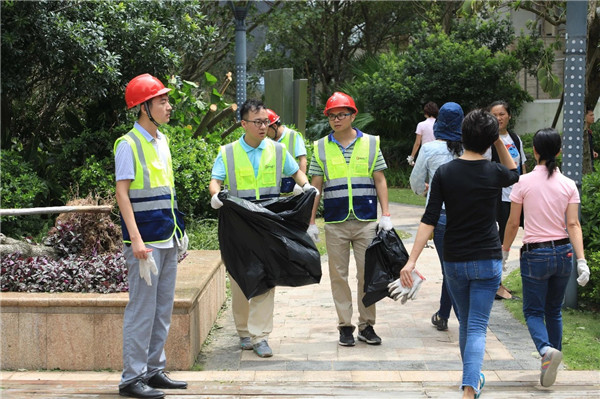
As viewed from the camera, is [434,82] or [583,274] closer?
[583,274]

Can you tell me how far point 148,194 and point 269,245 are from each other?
1.24 metres

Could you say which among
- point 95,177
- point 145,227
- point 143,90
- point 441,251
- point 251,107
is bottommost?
point 441,251

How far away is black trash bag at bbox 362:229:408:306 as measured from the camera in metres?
6.07

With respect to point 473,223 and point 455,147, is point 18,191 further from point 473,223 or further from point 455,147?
point 473,223

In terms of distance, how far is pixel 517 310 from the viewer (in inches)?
290

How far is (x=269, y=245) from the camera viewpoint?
6055 mm

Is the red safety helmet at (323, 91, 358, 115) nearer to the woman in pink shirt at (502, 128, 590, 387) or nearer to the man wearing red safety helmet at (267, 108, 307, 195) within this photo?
the woman in pink shirt at (502, 128, 590, 387)

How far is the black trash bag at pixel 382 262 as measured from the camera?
607 cm

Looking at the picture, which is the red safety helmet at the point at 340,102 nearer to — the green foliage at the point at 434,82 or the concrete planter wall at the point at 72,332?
the concrete planter wall at the point at 72,332

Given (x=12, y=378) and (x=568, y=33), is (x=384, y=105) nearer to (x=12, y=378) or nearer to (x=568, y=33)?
(x=568, y=33)

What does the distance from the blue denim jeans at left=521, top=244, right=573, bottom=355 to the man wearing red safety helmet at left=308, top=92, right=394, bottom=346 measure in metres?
1.27

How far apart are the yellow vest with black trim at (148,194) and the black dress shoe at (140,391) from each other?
0.86m

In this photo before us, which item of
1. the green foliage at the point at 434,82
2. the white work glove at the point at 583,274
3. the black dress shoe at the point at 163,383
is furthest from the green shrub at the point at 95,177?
the green foliage at the point at 434,82

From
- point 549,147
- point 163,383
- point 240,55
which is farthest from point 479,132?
point 240,55
